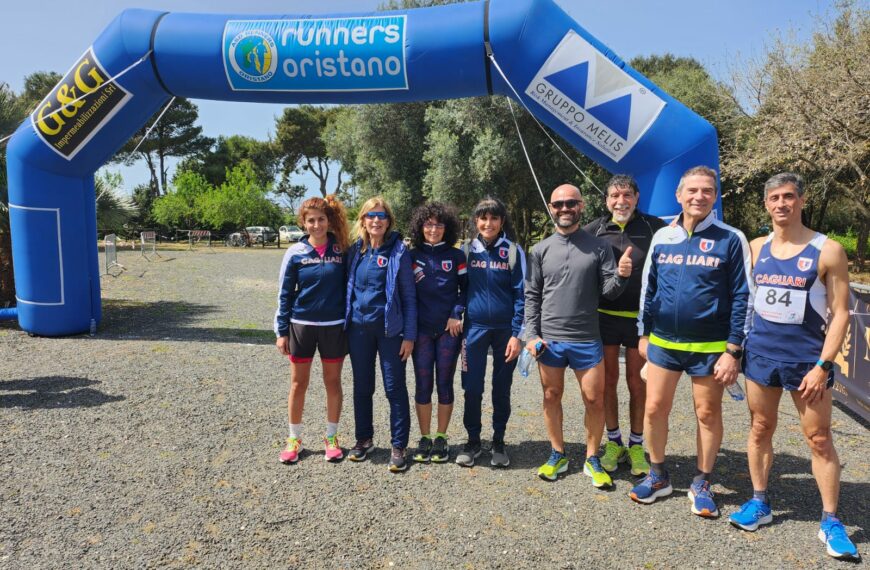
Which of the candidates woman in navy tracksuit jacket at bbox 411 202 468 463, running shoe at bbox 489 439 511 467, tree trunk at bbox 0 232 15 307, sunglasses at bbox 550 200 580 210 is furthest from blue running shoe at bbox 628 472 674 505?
tree trunk at bbox 0 232 15 307

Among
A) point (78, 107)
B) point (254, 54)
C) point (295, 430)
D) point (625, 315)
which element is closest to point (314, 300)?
point (295, 430)

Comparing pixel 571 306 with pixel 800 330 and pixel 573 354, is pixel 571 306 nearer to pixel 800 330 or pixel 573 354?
pixel 573 354

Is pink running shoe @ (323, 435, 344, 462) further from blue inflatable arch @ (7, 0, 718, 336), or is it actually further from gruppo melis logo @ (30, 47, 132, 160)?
gruppo melis logo @ (30, 47, 132, 160)

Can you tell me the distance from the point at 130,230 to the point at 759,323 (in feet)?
136

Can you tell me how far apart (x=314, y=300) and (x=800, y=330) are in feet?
9.44

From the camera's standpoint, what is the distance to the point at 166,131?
47812 millimetres

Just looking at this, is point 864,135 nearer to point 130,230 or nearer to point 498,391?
point 498,391

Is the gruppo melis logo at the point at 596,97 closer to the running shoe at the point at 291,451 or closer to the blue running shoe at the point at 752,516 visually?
the blue running shoe at the point at 752,516

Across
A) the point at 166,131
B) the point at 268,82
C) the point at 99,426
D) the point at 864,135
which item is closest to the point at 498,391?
the point at 99,426

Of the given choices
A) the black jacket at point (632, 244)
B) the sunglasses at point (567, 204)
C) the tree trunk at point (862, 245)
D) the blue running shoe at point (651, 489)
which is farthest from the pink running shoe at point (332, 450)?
the tree trunk at point (862, 245)

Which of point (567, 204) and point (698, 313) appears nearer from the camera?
point (698, 313)

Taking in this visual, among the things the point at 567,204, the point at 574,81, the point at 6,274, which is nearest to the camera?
the point at 567,204

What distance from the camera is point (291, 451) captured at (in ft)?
12.6

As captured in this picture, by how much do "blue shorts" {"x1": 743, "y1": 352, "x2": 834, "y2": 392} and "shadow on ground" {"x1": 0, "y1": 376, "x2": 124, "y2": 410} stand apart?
5.08m
